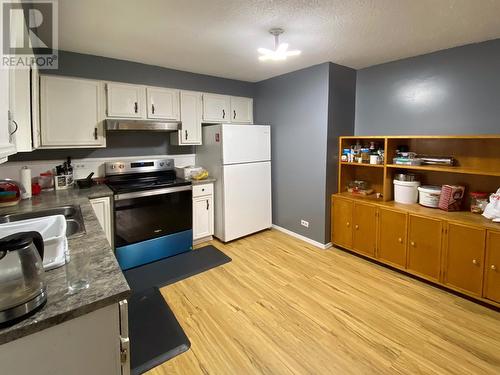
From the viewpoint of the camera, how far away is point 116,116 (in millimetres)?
3070

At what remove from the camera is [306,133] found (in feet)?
11.6

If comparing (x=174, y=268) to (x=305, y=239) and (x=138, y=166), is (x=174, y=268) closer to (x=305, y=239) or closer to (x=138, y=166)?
(x=138, y=166)

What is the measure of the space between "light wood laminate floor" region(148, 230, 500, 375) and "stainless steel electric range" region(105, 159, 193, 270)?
0.63m

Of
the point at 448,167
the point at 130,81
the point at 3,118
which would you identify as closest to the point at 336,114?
the point at 448,167

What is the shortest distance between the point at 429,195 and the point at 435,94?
108 centimetres

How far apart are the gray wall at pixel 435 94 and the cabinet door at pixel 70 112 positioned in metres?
3.19

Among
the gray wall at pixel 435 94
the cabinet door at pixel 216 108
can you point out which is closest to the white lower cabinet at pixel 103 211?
the cabinet door at pixel 216 108

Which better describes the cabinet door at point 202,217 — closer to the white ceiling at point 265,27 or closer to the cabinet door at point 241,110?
the cabinet door at point 241,110

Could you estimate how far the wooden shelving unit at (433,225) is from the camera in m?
2.33

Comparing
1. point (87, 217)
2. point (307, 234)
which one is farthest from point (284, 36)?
point (307, 234)

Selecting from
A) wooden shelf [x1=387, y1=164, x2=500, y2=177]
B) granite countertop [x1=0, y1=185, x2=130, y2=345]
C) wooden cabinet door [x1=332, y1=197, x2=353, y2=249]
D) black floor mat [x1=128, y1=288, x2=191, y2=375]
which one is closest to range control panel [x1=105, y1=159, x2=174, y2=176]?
black floor mat [x1=128, y1=288, x2=191, y2=375]

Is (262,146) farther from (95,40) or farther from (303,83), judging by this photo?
(95,40)

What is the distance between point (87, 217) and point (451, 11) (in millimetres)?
2980

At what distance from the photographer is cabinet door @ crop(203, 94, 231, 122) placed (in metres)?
3.78
